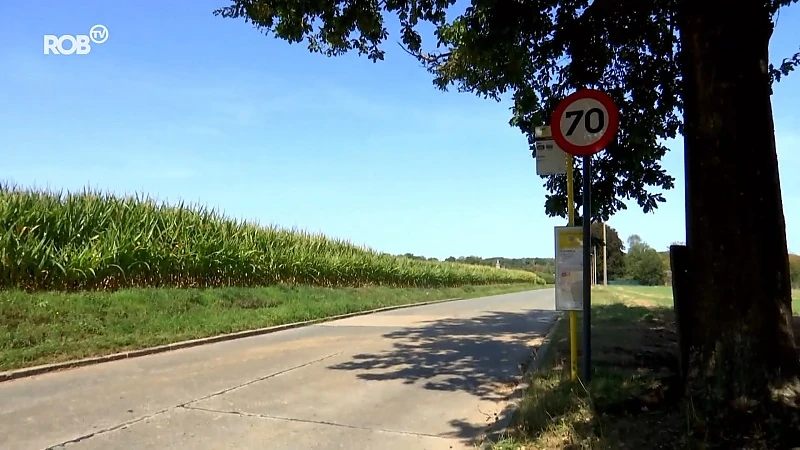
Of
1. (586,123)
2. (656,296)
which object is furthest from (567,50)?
(656,296)

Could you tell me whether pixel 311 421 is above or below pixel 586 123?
below

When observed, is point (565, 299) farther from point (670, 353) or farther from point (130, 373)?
point (130, 373)

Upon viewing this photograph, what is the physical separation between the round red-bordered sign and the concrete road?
2.75 metres

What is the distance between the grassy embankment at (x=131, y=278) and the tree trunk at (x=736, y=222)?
317 inches

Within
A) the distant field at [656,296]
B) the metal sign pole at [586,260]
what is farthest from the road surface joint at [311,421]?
the distant field at [656,296]

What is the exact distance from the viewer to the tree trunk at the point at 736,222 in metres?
4.24

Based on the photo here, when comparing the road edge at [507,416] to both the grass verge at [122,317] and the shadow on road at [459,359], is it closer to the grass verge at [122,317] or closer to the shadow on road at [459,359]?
the shadow on road at [459,359]

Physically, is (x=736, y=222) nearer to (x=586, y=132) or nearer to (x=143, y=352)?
(x=586, y=132)

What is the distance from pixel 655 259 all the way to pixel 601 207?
312 feet

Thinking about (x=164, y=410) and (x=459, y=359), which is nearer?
(x=164, y=410)

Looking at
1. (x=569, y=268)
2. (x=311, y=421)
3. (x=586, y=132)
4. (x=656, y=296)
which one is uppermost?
(x=586, y=132)

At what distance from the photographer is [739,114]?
439cm

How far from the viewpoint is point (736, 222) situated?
171 inches

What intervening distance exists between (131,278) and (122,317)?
279 cm
